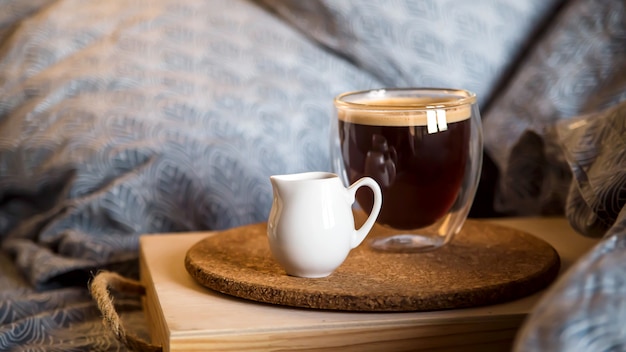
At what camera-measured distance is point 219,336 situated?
0.72 m

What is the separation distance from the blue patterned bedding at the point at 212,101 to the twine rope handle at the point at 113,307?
0.06 meters

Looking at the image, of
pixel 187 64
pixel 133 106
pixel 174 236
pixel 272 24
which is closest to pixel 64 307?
pixel 174 236

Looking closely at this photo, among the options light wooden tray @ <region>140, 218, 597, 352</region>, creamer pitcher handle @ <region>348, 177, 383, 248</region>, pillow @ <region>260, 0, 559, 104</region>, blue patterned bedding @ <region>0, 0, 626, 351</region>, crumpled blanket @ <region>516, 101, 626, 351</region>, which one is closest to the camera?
crumpled blanket @ <region>516, 101, 626, 351</region>

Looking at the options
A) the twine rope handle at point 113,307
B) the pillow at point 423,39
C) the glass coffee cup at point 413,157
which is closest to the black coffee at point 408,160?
the glass coffee cup at point 413,157

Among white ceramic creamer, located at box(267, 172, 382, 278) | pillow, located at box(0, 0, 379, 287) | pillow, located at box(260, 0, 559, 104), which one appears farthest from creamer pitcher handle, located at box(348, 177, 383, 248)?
pillow, located at box(260, 0, 559, 104)

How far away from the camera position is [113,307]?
0.85 m

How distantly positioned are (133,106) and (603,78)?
0.70m

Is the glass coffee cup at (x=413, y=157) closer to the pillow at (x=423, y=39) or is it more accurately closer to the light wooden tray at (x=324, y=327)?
the light wooden tray at (x=324, y=327)

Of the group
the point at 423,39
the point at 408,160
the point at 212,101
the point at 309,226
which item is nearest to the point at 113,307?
the point at 309,226

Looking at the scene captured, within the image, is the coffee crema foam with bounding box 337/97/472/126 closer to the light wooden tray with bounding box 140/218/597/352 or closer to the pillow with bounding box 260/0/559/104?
the light wooden tray with bounding box 140/218/597/352

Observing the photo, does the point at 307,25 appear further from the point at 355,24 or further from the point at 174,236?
the point at 174,236

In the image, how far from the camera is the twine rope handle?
785 mm

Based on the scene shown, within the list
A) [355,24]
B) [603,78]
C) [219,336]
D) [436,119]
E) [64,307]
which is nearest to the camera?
[219,336]

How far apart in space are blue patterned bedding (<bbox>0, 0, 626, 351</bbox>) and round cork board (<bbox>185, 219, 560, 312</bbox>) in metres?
0.16
